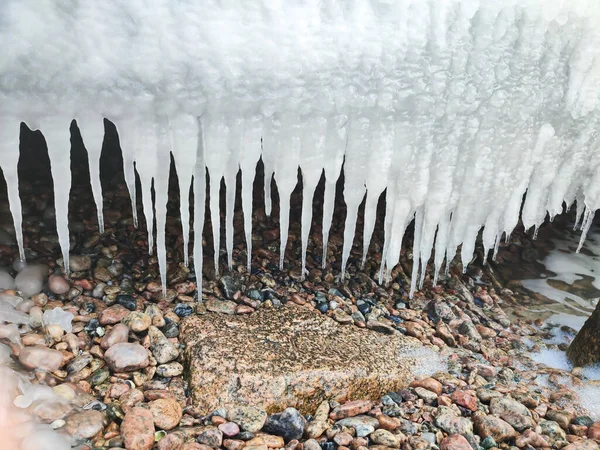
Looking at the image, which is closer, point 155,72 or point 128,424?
point 128,424

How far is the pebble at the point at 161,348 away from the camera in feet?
6.02

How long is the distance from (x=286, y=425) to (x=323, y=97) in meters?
1.05

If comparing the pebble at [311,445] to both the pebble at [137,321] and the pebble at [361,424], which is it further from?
the pebble at [137,321]

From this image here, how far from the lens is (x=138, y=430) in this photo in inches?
58.5

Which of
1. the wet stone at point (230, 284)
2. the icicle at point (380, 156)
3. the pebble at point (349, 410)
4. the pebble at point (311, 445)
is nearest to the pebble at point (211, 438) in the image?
the pebble at point (311, 445)

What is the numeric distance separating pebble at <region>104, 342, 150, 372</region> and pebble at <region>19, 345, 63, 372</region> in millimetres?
148

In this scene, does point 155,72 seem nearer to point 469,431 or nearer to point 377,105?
point 377,105

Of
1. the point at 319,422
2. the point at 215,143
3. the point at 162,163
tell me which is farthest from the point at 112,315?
the point at 319,422

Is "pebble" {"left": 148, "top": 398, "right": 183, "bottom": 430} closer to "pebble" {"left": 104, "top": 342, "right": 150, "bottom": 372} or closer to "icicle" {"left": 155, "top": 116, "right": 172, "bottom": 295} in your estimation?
"pebble" {"left": 104, "top": 342, "right": 150, "bottom": 372}

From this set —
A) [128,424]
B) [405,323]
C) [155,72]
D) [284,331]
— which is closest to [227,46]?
[155,72]

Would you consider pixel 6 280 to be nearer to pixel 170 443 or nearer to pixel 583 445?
pixel 170 443

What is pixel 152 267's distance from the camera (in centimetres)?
239

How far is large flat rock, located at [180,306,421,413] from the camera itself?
67.2 inches

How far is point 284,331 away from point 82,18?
4.00 ft
